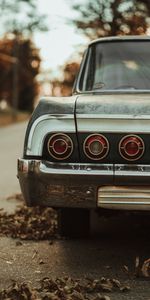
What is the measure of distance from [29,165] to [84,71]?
177cm

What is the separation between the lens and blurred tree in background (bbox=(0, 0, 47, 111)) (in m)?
9.78

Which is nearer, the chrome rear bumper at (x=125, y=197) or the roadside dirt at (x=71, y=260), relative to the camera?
the roadside dirt at (x=71, y=260)

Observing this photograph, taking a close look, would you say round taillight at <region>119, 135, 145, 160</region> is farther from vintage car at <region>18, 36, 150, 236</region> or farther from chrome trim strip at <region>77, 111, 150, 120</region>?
chrome trim strip at <region>77, 111, 150, 120</region>

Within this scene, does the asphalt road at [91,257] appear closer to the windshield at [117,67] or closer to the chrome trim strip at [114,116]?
the chrome trim strip at [114,116]

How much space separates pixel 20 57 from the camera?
244 feet

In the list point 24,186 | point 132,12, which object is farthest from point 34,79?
point 24,186

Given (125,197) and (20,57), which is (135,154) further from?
(20,57)

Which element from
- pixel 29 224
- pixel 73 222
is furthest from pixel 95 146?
pixel 29 224

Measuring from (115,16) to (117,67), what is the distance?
3.46 m

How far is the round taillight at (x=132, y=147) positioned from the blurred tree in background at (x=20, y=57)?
233 inches

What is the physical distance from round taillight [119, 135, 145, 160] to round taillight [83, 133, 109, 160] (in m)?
0.11

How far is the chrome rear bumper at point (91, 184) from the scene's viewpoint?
161 inches

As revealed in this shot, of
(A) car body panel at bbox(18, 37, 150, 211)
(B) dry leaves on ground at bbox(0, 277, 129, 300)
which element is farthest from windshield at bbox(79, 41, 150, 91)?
(B) dry leaves on ground at bbox(0, 277, 129, 300)

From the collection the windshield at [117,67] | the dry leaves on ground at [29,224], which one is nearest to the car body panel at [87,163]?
the windshield at [117,67]
